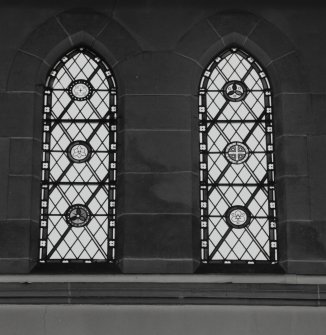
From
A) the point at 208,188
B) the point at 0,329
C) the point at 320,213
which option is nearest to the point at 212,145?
the point at 208,188

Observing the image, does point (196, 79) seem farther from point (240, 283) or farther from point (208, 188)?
point (240, 283)

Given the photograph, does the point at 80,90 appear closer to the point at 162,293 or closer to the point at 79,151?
the point at 79,151

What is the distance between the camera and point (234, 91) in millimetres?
13852

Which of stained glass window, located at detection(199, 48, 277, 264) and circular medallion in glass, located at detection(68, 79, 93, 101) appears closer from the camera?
stained glass window, located at detection(199, 48, 277, 264)

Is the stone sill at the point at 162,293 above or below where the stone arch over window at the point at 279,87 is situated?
below

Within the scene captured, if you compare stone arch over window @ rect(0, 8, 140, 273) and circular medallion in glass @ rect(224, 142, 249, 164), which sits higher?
stone arch over window @ rect(0, 8, 140, 273)

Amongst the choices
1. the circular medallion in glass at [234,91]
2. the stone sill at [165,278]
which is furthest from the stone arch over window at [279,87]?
the circular medallion in glass at [234,91]

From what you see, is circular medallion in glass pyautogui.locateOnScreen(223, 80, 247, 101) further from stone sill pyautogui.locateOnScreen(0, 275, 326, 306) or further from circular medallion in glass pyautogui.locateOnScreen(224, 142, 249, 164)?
stone sill pyautogui.locateOnScreen(0, 275, 326, 306)

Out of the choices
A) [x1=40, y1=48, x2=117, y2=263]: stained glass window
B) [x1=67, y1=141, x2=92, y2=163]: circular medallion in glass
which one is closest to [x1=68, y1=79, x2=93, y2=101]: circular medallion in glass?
[x1=40, y1=48, x2=117, y2=263]: stained glass window

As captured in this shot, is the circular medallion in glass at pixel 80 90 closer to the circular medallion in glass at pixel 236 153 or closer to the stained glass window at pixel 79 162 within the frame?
the stained glass window at pixel 79 162

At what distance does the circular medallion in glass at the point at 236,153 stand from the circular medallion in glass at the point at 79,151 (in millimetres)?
1624

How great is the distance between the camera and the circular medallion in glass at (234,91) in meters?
13.8

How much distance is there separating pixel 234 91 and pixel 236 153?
790 millimetres

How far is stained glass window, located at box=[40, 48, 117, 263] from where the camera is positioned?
43.4 feet
